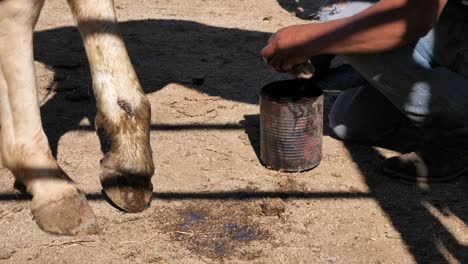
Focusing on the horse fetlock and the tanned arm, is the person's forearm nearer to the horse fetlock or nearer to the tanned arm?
the tanned arm

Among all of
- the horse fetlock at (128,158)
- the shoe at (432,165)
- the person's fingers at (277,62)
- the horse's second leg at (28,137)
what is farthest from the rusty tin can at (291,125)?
the horse's second leg at (28,137)

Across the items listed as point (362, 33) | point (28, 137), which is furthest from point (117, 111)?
point (362, 33)

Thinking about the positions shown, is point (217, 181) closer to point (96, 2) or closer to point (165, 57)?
point (96, 2)

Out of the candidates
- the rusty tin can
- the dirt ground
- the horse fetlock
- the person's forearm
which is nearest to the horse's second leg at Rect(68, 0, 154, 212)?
the horse fetlock

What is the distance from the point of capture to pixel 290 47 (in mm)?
2758

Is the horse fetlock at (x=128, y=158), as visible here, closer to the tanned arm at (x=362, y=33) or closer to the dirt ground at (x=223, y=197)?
the dirt ground at (x=223, y=197)

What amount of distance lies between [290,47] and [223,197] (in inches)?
24.1

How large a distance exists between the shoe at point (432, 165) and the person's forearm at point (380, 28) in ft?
1.85

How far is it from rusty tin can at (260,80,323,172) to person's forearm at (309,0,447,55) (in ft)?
1.10

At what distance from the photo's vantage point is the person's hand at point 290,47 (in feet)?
8.96

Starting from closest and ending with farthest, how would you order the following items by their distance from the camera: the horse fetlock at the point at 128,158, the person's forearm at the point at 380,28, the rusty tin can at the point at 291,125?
the person's forearm at the point at 380,28 < the horse fetlock at the point at 128,158 < the rusty tin can at the point at 291,125

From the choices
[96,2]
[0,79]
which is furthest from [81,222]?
[96,2]

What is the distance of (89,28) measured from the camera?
9.63ft

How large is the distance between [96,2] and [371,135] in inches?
49.6
